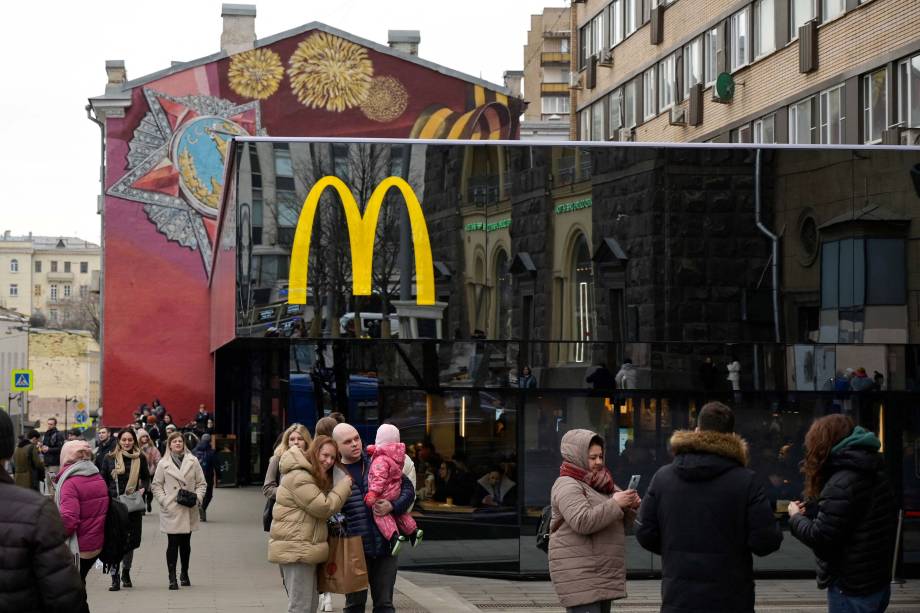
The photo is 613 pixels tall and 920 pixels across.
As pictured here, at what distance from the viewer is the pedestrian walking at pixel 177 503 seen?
1437 centimetres

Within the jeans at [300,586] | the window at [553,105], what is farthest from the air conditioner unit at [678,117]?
the window at [553,105]

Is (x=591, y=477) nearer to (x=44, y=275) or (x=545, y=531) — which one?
(x=545, y=531)

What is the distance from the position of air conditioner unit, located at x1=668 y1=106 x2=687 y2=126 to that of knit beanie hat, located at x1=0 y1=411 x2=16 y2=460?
3388 centimetres

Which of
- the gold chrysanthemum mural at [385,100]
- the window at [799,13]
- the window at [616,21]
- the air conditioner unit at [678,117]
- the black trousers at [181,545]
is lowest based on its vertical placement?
the black trousers at [181,545]

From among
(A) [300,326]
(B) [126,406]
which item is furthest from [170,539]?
(B) [126,406]

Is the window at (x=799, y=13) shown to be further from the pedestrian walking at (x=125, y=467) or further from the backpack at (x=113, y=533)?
the backpack at (x=113, y=533)

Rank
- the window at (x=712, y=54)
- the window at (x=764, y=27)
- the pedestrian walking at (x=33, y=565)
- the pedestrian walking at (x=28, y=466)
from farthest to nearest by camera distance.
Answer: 1. the window at (x=712, y=54)
2. the window at (x=764, y=27)
3. the pedestrian walking at (x=28, y=466)
4. the pedestrian walking at (x=33, y=565)

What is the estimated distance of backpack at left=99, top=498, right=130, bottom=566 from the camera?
10688 millimetres

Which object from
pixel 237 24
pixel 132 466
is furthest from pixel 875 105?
pixel 237 24

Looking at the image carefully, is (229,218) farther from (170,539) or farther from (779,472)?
(779,472)

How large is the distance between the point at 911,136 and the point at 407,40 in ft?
87.5

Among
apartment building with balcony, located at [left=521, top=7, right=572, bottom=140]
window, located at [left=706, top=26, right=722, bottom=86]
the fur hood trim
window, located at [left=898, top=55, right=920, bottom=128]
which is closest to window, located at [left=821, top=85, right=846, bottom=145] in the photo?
window, located at [left=898, top=55, right=920, bottom=128]

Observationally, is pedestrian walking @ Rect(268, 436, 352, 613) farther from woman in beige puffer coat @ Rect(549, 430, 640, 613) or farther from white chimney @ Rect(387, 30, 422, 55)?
white chimney @ Rect(387, 30, 422, 55)

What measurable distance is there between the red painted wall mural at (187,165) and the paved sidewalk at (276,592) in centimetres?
2516
